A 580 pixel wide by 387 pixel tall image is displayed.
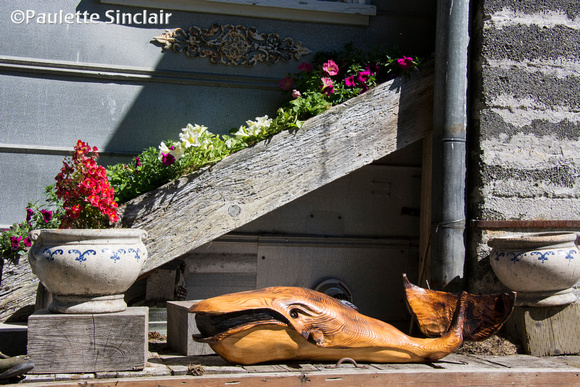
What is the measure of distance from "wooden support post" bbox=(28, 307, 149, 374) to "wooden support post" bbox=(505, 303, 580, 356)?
9.71 ft

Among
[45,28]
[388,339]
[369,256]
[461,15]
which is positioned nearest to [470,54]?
[461,15]

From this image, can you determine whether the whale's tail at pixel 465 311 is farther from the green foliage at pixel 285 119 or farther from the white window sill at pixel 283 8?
the white window sill at pixel 283 8

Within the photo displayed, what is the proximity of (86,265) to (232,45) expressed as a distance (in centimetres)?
323

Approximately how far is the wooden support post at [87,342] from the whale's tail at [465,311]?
197 centimetres

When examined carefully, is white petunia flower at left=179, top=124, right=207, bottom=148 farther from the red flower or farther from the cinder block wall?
the cinder block wall

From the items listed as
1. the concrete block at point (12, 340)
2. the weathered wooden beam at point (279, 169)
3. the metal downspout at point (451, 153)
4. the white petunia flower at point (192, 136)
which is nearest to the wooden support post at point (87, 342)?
the concrete block at point (12, 340)

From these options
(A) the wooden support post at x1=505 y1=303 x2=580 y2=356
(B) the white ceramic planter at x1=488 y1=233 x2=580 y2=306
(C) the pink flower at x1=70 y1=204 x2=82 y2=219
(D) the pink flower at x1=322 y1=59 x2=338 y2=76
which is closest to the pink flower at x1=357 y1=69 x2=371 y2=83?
(D) the pink flower at x1=322 y1=59 x2=338 y2=76

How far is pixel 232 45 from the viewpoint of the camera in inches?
228

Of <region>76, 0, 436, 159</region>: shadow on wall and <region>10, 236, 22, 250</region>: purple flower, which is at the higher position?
<region>76, 0, 436, 159</region>: shadow on wall

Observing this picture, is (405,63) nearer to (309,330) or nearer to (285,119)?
(285,119)

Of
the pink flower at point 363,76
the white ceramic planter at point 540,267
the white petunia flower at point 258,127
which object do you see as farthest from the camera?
the pink flower at point 363,76

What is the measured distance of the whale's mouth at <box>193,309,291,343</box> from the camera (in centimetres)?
338

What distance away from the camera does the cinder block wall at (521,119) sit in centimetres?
484

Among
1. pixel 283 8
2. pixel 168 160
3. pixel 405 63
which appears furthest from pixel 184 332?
pixel 283 8
